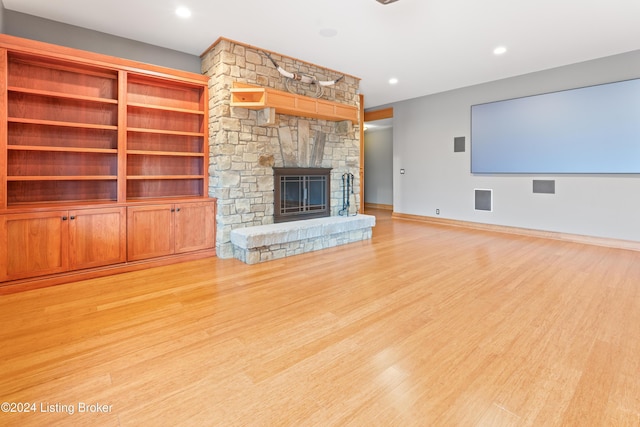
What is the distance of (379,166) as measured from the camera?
33.4ft

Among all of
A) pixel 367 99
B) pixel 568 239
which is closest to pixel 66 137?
pixel 367 99

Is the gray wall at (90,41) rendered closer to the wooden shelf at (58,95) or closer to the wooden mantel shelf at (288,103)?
the wooden shelf at (58,95)

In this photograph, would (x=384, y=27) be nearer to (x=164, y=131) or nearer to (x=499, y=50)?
(x=499, y=50)

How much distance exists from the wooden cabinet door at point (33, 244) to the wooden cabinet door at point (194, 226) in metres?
1.16

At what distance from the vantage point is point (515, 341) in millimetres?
2182

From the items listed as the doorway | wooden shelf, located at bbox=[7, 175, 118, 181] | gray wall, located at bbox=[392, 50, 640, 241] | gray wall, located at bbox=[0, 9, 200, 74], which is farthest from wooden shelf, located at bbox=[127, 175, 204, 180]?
the doorway

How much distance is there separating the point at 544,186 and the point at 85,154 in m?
7.13

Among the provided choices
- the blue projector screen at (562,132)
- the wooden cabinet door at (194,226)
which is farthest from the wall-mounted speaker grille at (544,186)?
the wooden cabinet door at (194,226)

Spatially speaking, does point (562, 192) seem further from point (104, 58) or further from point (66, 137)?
point (66, 137)

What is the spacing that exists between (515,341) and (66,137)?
4.94m

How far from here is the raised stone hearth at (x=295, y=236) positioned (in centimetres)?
409

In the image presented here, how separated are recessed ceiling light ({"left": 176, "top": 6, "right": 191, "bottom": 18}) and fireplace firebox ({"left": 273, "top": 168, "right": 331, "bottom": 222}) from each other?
2141 mm

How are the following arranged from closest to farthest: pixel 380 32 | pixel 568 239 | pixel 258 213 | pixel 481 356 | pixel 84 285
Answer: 1. pixel 481 356
2. pixel 84 285
3. pixel 380 32
4. pixel 258 213
5. pixel 568 239

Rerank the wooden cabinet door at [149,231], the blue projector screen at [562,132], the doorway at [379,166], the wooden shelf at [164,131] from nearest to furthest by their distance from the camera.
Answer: the wooden cabinet door at [149,231], the wooden shelf at [164,131], the blue projector screen at [562,132], the doorway at [379,166]
